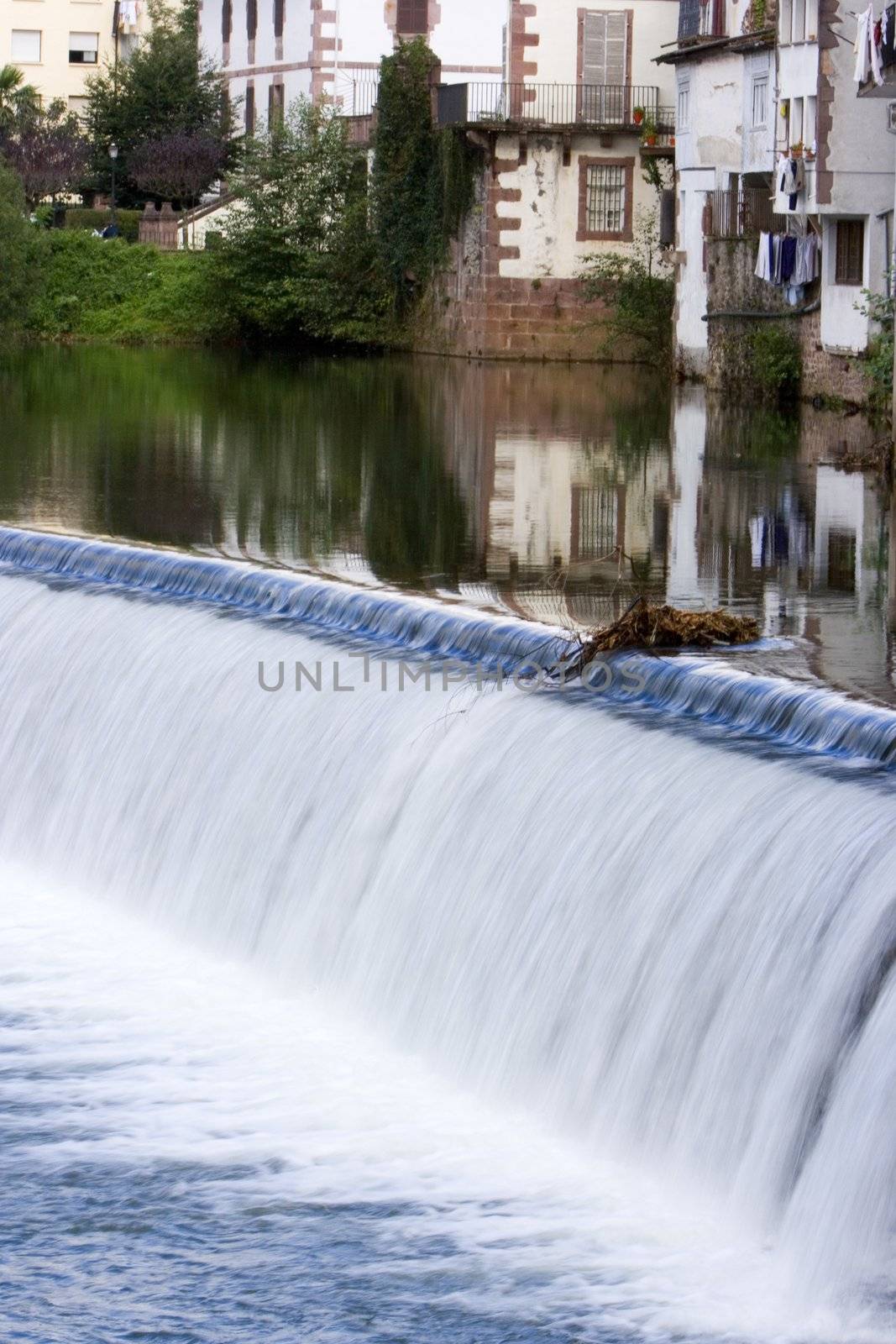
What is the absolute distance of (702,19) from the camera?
33.3 meters

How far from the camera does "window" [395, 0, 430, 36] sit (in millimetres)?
49688

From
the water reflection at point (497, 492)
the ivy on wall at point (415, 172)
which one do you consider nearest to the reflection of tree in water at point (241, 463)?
the water reflection at point (497, 492)

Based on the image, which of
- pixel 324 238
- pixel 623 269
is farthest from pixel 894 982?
pixel 324 238

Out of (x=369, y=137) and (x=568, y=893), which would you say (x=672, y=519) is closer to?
(x=568, y=893)

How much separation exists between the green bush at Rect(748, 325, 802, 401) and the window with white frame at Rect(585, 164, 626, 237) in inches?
395

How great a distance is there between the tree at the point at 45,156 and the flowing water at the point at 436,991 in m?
43.3

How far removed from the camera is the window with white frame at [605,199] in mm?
40375

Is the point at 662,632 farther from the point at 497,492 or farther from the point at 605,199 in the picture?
the point at 605,199

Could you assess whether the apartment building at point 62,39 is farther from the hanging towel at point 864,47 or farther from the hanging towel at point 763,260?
the hanging towel at point 864,47

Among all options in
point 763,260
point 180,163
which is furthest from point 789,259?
point 180,163

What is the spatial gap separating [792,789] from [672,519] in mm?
9056

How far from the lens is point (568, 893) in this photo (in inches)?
352

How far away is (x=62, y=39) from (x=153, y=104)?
17801 mm

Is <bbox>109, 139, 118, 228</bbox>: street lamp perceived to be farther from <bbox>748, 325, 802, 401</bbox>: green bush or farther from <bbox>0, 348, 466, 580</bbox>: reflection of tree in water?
<bbox>748, 325, 802, 401</bbox>: green bush
